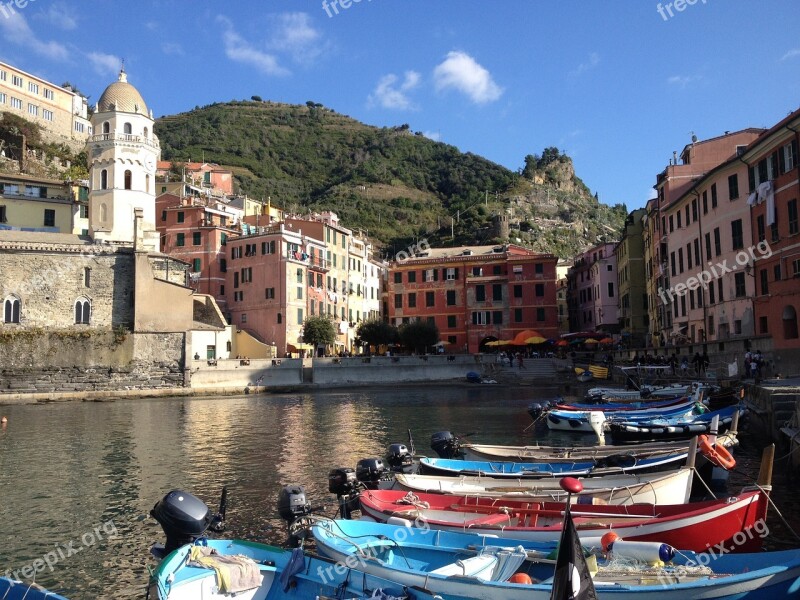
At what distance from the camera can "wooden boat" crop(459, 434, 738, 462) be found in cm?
1820

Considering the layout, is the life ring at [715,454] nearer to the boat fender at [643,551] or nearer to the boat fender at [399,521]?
the boat fender at [643,551]

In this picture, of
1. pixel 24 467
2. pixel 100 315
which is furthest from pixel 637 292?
pixel 24 467

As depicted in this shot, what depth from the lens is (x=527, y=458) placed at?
18453mm

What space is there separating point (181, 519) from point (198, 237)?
64727 millimetres

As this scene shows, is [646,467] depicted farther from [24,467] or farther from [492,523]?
[24,467]

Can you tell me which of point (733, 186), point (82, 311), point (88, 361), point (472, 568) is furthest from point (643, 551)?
point (82, 311)

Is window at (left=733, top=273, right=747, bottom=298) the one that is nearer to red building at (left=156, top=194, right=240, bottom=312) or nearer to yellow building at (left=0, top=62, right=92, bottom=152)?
red building at (left=156, top=194, right=240, bottom=312)

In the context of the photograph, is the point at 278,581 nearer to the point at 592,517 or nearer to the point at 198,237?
the point at 592,517

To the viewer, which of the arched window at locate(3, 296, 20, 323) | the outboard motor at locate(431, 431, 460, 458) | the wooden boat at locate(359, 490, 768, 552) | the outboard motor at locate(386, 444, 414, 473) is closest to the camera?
the wooden boat at locate(359, 490, 768, 552)

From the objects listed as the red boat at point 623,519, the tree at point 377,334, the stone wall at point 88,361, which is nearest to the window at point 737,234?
the red boat at point 623,519

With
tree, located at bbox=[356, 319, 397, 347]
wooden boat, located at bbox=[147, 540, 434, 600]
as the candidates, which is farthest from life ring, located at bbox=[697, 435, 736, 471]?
tree, located at bbox=[356, 319, 397, 347]

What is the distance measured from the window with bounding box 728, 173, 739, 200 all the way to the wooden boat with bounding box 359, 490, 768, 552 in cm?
3438

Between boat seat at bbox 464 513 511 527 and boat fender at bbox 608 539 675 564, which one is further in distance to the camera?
boat seat at bbox 464 513 511 527

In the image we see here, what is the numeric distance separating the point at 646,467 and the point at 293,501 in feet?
29.7
